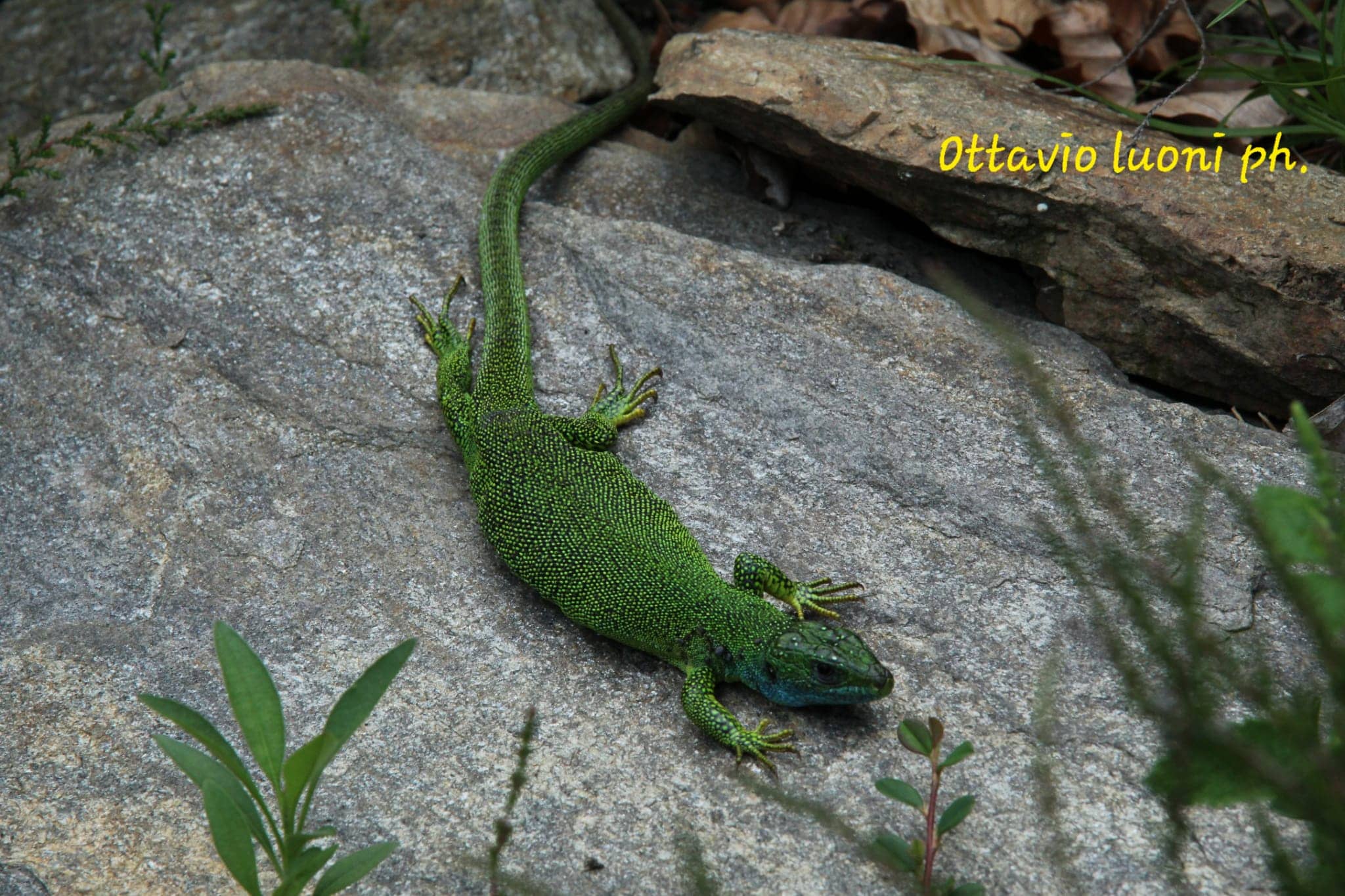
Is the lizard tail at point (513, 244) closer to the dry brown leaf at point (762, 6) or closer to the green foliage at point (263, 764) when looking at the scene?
the dry brown leaf at point (762, 6)

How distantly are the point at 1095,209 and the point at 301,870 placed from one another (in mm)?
4894

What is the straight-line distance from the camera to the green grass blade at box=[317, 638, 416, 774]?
346 centimetres

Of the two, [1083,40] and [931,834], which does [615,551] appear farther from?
[1083,40]

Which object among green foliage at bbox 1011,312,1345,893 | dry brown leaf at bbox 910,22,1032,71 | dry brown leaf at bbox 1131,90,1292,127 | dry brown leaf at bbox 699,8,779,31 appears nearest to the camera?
green foliage at bbox 1011,312,1345,893

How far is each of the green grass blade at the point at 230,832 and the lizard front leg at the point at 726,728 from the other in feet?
5.40

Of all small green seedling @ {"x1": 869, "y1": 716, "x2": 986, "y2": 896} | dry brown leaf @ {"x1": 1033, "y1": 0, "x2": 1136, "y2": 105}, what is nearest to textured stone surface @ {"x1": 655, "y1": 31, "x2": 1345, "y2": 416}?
dry brown leaf @ {"x1": 1033, "y1": 0, "x2": 1136, "y2": 105}

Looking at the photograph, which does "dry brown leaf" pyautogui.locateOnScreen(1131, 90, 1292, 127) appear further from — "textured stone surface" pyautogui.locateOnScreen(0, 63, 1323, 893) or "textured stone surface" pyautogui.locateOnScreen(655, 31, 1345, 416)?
"textured stone surface" pyautogui.locateOnScreen(0, 63, 1323, 893)

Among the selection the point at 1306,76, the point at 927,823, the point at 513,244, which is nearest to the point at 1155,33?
the point at 1306,76

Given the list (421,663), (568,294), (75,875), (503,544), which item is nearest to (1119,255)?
(568,294)

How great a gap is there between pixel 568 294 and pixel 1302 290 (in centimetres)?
376

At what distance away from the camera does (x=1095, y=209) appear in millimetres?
6094

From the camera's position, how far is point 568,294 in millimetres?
6414

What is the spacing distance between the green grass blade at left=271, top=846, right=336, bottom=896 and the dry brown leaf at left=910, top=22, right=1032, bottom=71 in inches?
233

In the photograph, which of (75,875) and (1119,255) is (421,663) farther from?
(1119,255)
